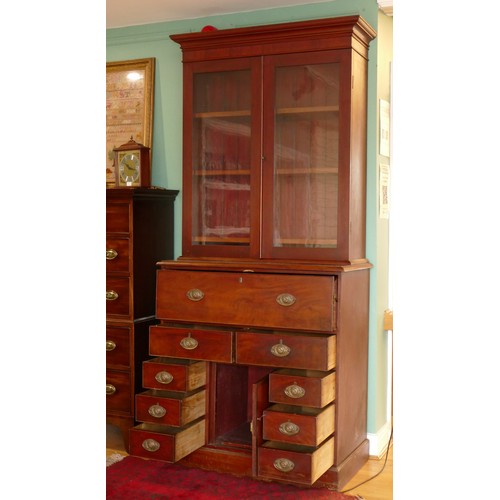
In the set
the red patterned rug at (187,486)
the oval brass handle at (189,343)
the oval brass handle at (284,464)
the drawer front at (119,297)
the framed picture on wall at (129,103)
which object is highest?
the framed picture on wall at (129,103)

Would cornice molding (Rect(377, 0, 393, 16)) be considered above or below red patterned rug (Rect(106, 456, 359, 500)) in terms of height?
above

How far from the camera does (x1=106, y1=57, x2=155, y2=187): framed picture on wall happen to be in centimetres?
367

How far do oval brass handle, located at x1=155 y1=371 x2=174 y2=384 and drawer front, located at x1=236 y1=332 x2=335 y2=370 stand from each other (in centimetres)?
30

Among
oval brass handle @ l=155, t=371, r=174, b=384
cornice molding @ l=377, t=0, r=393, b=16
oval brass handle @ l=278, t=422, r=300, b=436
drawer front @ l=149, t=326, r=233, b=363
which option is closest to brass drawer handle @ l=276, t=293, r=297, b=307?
drawer front @ l=149, t=326, r=233, b=363

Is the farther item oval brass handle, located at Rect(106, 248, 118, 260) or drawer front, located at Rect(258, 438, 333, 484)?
oval brass handle, located at Rect(106, 248, 118, 260)

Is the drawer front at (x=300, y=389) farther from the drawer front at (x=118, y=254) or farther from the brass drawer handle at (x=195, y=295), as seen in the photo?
the drawer front at (x=118, y=254)

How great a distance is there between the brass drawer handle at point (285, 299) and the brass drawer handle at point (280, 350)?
149 mm

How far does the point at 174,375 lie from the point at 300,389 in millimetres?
556

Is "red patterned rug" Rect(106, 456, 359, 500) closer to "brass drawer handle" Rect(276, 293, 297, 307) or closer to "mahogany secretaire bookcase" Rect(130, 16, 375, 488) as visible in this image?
"mahogany secretaire bookcase" Rect(130, 16, 375, 488)

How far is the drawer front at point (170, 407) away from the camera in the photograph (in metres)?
2.87

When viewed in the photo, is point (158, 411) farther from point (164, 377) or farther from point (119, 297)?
point (119, 297)

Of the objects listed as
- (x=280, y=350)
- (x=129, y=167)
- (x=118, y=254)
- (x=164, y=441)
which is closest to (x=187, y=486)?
(x=164, y=441)

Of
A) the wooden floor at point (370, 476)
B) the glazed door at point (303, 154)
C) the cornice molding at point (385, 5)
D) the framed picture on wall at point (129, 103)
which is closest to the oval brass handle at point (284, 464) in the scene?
the wooden floor at point (370, 476)
